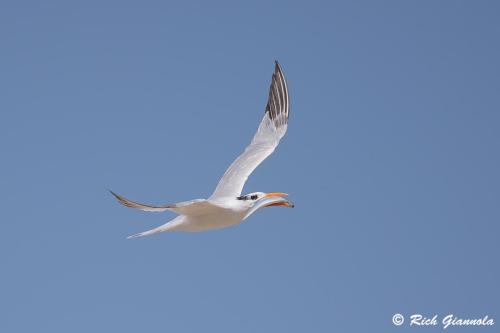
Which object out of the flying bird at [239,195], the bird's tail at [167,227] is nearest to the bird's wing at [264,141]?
the flying bird at [239,195]

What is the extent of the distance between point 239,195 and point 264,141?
115 inches

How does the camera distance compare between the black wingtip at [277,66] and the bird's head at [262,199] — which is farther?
the black wingtip at [277,66]

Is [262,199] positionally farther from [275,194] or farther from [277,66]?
[277,66]

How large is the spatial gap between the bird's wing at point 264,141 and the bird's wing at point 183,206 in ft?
10.2

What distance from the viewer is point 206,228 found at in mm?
15750

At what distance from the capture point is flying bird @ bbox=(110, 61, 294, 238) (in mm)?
14864

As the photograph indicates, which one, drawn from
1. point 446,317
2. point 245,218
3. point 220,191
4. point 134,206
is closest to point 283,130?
point 220,191

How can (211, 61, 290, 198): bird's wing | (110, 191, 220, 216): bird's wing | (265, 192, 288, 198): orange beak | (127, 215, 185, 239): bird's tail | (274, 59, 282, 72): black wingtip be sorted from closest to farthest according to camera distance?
(110, 191, 220, 216): bird's wing
(127, 215, 185, 239): bird's tail
(265, 192, 288, 198): orange beak
(211, 61, 290, 198): bird's wing
(274, 59, 282, 72): black wingtip

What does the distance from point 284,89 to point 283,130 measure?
4.12ft

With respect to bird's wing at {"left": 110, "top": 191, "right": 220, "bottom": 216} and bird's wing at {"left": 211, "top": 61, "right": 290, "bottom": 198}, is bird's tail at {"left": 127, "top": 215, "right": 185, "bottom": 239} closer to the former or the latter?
bird's wing at {"left": 110, "top": 191, "right": 220, "bottom": 216}

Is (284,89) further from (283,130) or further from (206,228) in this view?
(206,228)

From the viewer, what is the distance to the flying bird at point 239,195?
48.8 feet

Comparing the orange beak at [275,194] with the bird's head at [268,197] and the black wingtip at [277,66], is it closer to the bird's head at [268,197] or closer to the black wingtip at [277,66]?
the bird's head at [268,197]

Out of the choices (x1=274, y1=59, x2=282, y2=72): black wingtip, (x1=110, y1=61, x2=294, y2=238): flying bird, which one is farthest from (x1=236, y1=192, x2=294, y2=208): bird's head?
(x1=274, y1=59, x2=282, y2=72): black wingtip
